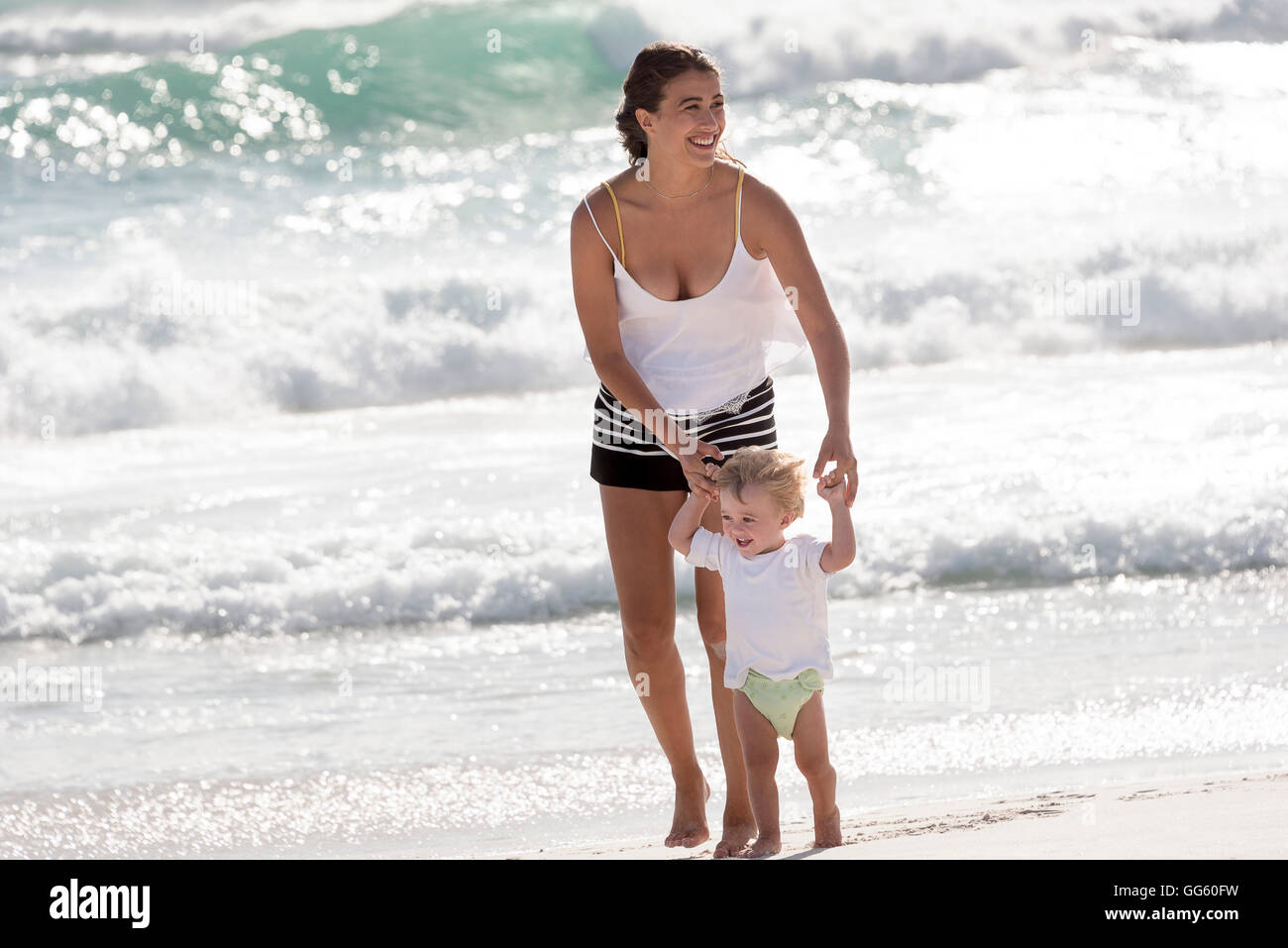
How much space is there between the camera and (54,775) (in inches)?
178

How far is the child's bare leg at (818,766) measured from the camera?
315 cm

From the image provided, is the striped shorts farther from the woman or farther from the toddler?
the toddler

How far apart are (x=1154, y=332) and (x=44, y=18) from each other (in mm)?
13019

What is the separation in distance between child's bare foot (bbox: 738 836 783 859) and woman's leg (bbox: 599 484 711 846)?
349 millimetres

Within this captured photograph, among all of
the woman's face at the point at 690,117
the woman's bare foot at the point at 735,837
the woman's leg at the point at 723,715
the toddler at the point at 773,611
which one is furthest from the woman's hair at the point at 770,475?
the woman's bare foot at the point at 735,837

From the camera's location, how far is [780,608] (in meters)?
3.15

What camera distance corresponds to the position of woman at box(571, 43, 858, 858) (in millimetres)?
3168

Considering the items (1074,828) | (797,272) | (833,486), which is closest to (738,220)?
(797,272)

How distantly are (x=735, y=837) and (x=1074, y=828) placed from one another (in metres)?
0.72

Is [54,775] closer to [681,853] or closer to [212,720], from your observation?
[212,720]

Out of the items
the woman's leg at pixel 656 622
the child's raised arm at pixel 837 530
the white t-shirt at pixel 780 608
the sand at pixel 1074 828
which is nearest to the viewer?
the sand at pixel 1074 828

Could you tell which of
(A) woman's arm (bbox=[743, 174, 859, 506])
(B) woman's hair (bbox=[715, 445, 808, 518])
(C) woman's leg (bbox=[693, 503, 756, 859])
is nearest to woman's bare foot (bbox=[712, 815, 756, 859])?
(C) woman's leg (bbox=[693, 503, 756, 859])

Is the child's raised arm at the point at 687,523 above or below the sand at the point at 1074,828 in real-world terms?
above

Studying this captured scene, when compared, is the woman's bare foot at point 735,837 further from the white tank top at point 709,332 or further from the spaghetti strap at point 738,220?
the spaghetti strap at point 738,220
